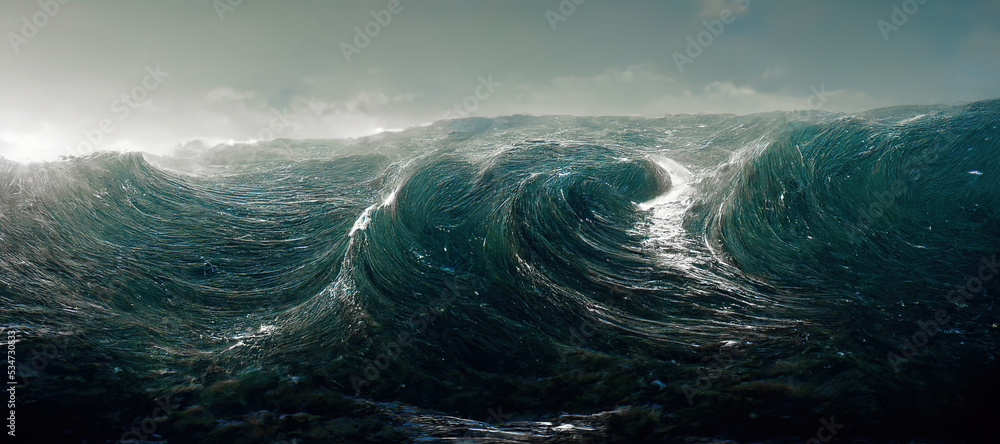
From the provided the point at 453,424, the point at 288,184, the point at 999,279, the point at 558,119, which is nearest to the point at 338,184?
the point at 288,184

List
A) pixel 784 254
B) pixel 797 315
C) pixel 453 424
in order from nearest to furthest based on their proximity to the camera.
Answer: pixel 453 424 < pixel 797 315 < pixel 784 254

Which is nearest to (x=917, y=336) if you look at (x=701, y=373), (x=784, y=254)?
(x=784, y=254)

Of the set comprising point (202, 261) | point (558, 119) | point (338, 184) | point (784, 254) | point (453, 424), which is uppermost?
point (558, 119)

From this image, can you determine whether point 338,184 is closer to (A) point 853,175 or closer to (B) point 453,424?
(B) point 453,424

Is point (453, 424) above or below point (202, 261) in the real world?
below

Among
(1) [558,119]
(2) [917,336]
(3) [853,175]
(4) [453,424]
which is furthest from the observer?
(1) [558,119]

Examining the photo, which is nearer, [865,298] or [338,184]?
[865,298]
